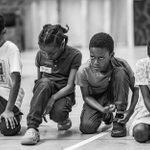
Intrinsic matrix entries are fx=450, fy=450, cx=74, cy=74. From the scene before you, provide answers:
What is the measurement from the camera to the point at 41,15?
51.6 feet

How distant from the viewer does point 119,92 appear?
11.4ft

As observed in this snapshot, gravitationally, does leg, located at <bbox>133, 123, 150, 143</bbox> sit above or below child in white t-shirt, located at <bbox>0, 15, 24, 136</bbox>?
below

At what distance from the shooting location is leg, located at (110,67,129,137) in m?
3.43

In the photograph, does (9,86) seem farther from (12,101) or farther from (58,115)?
(58,115)

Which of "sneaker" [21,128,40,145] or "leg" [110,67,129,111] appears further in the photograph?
"leg" [110,67,129,111]

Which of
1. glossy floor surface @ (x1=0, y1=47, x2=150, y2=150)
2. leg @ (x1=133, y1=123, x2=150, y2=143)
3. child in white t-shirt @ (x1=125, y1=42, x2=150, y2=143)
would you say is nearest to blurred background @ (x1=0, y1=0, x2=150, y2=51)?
glossy floor surface @ (x1=0, y1=47, x2=150, y2=150)

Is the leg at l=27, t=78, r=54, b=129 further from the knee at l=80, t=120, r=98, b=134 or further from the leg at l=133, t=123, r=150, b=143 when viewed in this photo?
the leg at l=133, t=123, r=150, b=143

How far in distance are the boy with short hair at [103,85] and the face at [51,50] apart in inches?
8.7

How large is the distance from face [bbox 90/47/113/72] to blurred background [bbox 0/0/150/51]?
11485 mm

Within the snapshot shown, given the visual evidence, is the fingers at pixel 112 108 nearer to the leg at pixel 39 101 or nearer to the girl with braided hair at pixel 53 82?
the girl with braided hair at pixel 53 82

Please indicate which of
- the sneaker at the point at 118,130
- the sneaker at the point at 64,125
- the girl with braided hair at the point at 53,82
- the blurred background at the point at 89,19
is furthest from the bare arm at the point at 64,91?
the blurred background at the point at 89,19

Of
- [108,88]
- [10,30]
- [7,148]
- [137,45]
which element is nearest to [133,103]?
[108,88]

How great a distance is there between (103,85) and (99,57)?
30cm

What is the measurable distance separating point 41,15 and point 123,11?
2.85 m
